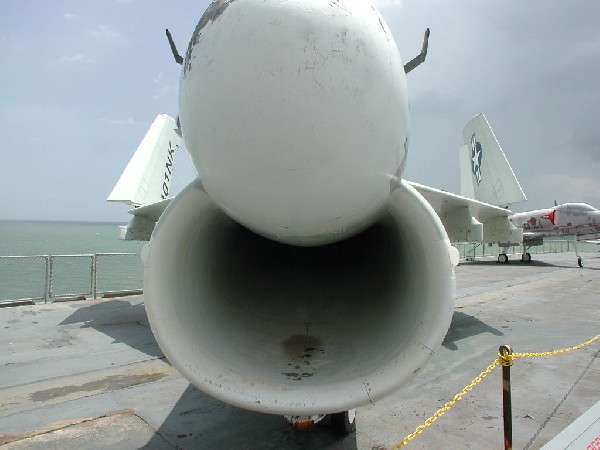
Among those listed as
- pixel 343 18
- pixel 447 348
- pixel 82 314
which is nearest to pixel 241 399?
pixel 343 18

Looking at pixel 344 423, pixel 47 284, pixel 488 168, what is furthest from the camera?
pixel 488 168

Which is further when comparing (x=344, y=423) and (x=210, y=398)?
(x=210, y=398)

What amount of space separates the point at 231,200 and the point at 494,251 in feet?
126

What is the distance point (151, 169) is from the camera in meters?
9.97

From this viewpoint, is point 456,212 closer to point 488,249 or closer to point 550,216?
point 550,216

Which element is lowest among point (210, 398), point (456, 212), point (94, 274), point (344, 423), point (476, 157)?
point (210, 398)

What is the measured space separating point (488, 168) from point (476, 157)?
1091mm

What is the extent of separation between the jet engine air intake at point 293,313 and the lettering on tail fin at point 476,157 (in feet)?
51.6

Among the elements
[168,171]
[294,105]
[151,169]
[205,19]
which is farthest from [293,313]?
[168,171]

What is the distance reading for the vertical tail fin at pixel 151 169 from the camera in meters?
9.10

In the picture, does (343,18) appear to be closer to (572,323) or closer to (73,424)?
(73,424)

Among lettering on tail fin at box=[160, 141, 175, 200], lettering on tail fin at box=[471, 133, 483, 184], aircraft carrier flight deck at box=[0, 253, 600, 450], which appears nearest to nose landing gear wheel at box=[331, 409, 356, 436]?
aircraft carrier flight deck at box=[0, 253, 600, 450]

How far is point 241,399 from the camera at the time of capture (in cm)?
223

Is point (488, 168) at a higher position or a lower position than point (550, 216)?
higher
